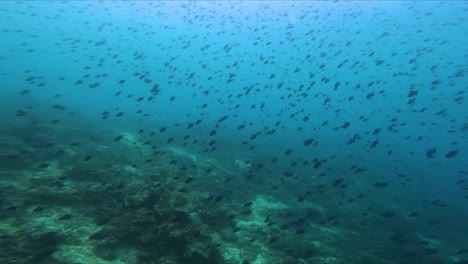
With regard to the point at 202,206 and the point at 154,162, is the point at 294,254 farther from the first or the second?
the point at 154,162

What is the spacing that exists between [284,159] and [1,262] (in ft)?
91.6

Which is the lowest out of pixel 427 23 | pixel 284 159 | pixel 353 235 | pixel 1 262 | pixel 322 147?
pixel 1 262

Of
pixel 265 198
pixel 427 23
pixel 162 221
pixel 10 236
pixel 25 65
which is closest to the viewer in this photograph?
pixel 10 236

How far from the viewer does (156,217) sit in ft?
52.2

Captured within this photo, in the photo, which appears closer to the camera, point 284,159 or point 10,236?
point 10,236

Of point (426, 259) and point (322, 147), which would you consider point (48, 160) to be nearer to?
point (426, 259)

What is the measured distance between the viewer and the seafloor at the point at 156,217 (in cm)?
1326

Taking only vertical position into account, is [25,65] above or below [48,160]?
above

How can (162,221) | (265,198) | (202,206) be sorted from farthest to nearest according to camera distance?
(265,198)
(202,206)
(162,221)

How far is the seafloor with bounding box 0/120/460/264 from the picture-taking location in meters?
13.3

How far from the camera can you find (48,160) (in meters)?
21.3

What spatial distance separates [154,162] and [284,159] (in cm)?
1576

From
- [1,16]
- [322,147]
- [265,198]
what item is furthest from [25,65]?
[265,198]

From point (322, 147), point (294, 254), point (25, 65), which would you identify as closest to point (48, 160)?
point (294, 254)
